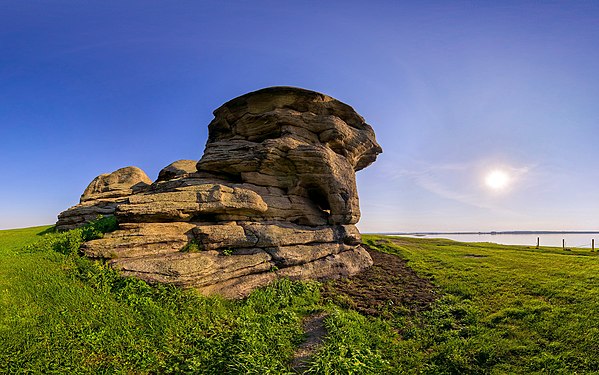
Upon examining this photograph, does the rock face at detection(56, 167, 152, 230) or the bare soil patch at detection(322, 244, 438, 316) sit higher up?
the rock face at detection(56, 167, 152, 230)

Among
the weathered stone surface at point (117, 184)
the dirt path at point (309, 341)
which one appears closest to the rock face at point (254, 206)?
the weathered stone surface at point (117, 184)

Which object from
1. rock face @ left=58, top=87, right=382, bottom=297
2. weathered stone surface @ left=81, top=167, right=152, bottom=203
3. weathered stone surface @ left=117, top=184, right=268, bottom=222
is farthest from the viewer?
weathered stone surface @ left=81, top=167, right=152, bottom=203

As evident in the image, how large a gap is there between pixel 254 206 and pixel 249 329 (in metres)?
10.1

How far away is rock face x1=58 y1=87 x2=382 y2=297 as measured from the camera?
51.1 ft

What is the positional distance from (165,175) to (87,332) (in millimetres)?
25018

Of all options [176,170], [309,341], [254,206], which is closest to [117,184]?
[176,170]

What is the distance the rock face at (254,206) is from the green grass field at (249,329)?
179 cm

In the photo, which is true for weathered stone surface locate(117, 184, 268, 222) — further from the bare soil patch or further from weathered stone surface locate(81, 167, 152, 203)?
weathered stone surface locate(81, 167, 152, 203)

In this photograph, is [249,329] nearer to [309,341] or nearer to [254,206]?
[309,341]

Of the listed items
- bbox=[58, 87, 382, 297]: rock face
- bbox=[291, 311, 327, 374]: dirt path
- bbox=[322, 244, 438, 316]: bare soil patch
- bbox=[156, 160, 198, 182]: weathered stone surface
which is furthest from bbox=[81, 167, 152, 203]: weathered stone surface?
bbox=[291, 311, 327, 374]: dirt path

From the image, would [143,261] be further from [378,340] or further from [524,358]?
[524,358]

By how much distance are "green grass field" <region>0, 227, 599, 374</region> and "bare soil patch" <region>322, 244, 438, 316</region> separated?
2.15ft

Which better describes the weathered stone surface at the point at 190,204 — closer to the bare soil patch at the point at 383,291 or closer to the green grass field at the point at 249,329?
the green grass field at the point at 249,329

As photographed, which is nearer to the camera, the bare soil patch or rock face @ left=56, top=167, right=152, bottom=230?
the bare soil patch
